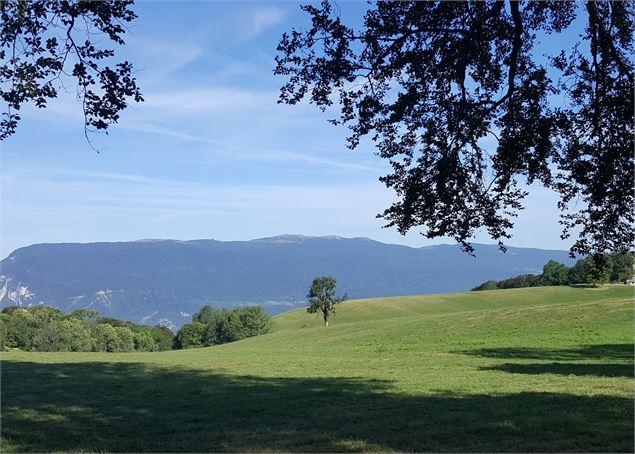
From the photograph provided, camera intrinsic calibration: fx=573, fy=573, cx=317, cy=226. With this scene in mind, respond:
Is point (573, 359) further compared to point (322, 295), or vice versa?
point (322, 295)

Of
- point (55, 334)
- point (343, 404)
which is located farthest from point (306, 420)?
point (55, 334)

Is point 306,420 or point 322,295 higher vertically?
point 322,295

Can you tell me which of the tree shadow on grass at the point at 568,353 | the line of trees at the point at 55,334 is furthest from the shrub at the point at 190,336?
the tree shadow on grass at the point at 568,353

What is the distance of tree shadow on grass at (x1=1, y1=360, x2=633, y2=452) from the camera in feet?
29.7

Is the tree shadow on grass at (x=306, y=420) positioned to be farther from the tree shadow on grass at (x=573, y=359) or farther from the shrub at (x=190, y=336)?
the shrub at (x=190, y=336)

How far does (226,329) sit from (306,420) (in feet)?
373

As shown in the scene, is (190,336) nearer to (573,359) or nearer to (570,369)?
(573,359)

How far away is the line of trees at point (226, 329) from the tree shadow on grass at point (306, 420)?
100 m

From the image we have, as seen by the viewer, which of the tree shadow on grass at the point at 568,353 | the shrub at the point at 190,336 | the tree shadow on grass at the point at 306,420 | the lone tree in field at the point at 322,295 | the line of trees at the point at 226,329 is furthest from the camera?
the shrub at the point at 190,336

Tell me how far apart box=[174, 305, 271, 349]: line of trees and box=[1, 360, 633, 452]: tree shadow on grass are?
10004 centimetres

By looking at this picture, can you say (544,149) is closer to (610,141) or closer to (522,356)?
(610,141)

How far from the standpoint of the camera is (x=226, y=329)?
122 metres

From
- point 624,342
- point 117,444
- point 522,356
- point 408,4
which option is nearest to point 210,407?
point 117,444

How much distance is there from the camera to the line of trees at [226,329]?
11875cm
